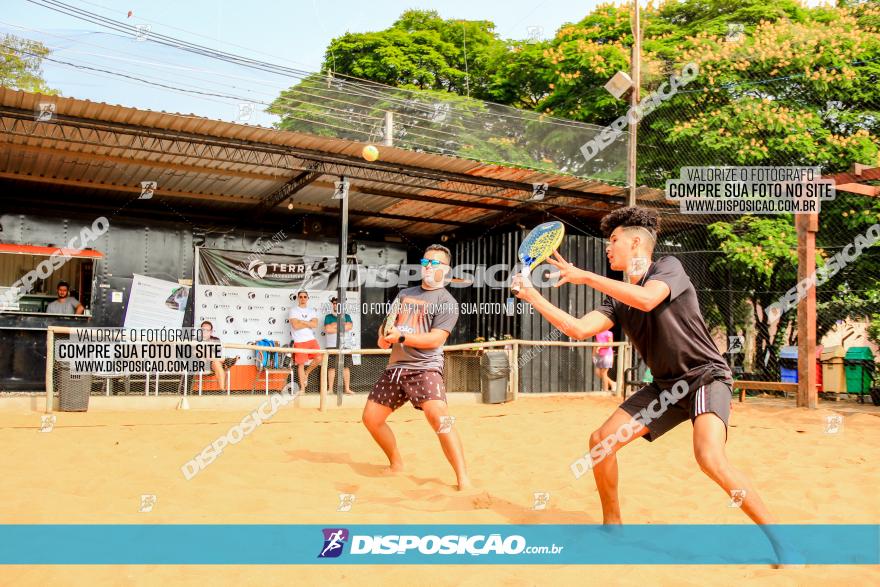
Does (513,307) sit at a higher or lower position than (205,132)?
lower

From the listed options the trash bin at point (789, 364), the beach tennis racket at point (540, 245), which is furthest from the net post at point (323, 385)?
the trash bin at point (789, 364)

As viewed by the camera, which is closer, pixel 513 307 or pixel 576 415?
pixel 576 415

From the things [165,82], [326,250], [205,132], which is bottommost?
[326,250]

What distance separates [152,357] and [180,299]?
151 inches

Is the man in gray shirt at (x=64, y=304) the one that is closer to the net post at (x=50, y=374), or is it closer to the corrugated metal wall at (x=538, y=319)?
the net post at (x=50, y=374)

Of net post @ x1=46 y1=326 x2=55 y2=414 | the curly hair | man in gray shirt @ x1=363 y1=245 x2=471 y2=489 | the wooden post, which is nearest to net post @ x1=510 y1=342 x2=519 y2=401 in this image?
the wooden post

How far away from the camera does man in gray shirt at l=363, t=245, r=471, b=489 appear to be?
17.1 feet

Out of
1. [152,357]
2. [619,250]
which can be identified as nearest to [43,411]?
[152,357]

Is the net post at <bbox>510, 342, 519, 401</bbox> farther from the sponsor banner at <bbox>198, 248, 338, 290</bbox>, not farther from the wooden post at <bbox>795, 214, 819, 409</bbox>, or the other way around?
the sponsor banner at <bbox>198, 248, 338, 290</bbox>

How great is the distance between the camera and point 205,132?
10.3 m

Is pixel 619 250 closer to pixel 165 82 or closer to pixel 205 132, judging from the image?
pixel 205 132

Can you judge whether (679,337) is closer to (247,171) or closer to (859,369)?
(247,171)

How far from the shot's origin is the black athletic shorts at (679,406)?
141 inches

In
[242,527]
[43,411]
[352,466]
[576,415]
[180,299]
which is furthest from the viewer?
[180,299]
